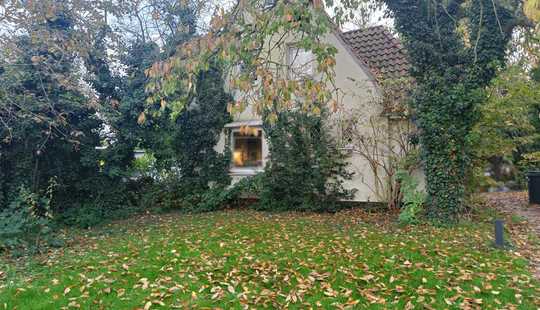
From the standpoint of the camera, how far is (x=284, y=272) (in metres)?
5.39

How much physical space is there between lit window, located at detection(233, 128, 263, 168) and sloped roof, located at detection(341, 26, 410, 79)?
14.6 feet

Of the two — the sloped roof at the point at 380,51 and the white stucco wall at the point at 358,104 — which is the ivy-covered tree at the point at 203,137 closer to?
the white stucco wall at the point at 358,104

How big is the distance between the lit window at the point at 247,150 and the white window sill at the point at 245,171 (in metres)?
0.14

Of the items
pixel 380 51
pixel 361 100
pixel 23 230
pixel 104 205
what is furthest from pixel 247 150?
pixel 23 230

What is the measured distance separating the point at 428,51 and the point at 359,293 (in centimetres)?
599

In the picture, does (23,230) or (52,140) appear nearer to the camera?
(23,230)

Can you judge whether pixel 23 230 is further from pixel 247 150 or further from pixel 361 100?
pixel 361 100

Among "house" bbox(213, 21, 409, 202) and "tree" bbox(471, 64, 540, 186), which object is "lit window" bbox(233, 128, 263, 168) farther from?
"tree" bbox(471, 64, 540, 186)

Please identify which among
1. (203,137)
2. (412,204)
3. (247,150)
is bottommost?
(412,204)

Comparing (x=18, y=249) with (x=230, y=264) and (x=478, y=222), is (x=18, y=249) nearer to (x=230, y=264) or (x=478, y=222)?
(x=230, y=264)

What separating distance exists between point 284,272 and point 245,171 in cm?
757

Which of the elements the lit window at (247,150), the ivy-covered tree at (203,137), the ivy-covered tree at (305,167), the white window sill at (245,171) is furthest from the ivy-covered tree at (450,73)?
the ivy-covered tree at (203,137)

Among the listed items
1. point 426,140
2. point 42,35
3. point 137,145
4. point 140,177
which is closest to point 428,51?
point 426,140

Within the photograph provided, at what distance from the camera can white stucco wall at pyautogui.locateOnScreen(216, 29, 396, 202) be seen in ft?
35.9
